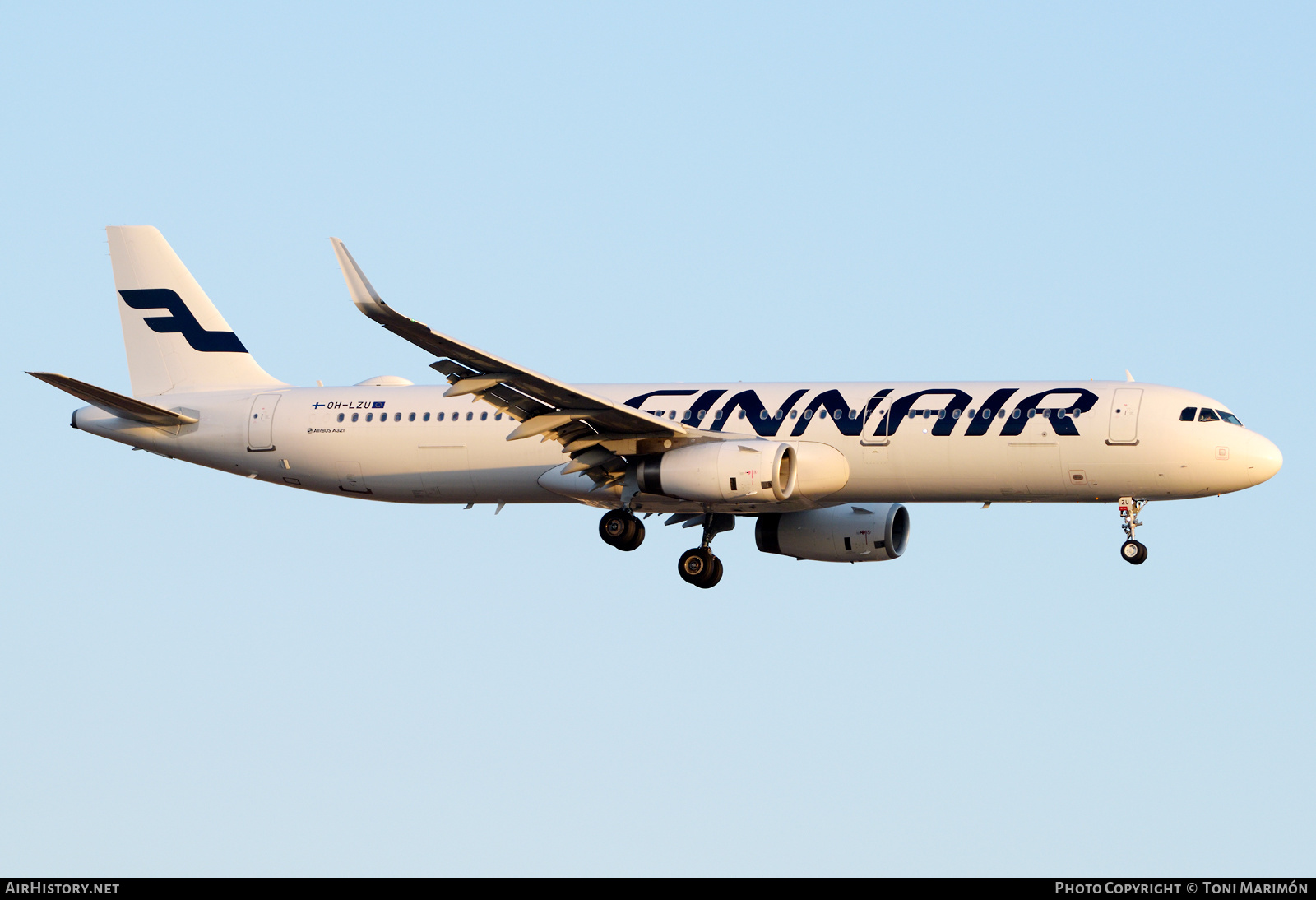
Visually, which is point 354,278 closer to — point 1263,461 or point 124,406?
point 124,406

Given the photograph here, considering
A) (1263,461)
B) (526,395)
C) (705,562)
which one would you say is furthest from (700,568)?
(1263,461)

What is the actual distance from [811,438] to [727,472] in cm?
268

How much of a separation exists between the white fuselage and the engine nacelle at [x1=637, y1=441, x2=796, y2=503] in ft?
5.43

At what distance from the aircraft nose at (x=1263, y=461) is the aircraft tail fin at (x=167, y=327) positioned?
82.4 feet

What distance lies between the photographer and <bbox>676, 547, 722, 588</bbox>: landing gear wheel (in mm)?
45188

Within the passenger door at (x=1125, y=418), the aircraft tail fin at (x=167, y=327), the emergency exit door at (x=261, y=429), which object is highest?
the aircraft tail fin at (x=167, y=327)

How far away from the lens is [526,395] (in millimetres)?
39531

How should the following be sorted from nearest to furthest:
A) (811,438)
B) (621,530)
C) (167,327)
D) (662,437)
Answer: (662,437), (811,438), (621,530), (167,327)

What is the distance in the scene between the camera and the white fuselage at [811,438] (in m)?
39.1

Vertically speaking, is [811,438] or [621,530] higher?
[811,438]

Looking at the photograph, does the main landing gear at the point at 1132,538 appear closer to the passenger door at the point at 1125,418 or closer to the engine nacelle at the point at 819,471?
the passenger door at the point at 1125,418

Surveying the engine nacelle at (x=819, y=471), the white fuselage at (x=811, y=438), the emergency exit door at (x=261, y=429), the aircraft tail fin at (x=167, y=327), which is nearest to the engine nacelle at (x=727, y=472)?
the engine nacelle at (x=819, y=471)

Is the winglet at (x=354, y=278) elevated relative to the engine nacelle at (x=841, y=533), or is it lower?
lower
